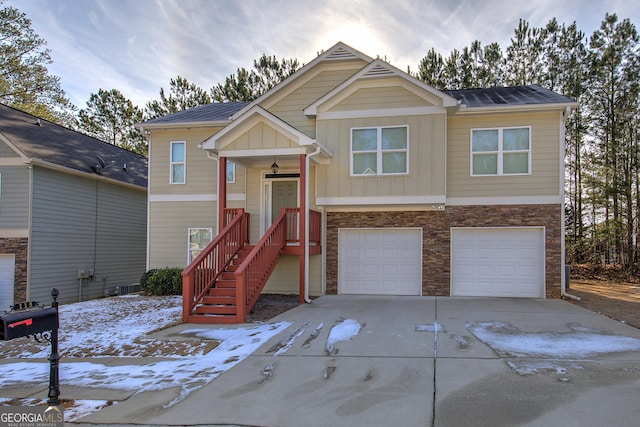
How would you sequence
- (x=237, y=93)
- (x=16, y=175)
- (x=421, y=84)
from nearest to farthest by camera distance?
1. (x=421, y=84)
2. (x=16, y=175)
3. (x=237, y=93)

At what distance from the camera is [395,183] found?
38.8 ft

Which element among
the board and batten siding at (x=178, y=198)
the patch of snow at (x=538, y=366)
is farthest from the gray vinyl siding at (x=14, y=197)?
the patch of snow at (x=538, y=366)

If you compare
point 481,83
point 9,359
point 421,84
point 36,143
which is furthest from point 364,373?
point 481,83

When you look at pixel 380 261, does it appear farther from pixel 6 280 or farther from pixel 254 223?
pixel 6 280

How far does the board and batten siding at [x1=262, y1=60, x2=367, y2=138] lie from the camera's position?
43.3 feet

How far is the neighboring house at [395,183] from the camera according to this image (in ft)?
38.0

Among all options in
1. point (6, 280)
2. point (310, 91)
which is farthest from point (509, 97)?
point (6, 280)

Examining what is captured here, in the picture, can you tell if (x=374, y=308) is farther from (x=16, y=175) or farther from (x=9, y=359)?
(x=16, y=175)

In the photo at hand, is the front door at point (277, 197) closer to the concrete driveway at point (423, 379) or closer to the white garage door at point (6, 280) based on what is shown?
the concrete driveway at point (423, 379)

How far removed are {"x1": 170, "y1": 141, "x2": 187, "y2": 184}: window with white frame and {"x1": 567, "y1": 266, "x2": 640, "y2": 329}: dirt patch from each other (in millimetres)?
12067

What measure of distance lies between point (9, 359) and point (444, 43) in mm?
22951

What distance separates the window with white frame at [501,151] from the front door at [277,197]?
5.18 meters

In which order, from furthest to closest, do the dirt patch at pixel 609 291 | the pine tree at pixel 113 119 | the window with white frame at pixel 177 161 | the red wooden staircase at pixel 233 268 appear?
1. the pine tree at pixel 113 119
2. the window with white frame at pixel 177 161
3. the dirt patch at pixel 609 291
4. the red wooden staircase at pixel 233 268

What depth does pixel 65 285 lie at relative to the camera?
15.6 meters
